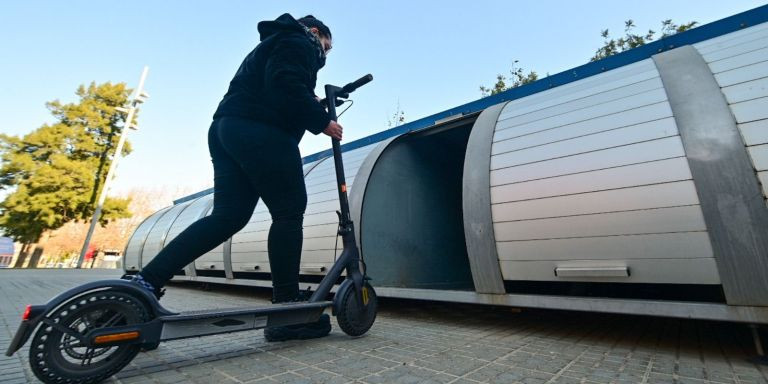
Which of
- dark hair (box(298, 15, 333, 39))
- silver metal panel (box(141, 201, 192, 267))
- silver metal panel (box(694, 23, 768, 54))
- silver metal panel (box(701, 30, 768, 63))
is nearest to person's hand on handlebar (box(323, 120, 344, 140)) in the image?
dark hair (box(298, 15, 333, 39))

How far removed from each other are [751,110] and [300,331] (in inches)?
124

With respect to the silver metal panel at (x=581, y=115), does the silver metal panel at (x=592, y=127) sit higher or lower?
lower

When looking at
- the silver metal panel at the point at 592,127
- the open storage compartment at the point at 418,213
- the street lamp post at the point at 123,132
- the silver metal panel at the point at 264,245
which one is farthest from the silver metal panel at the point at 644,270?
the street lamp post at the point at 123,132

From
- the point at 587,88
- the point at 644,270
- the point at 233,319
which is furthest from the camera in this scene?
the point at 587,88

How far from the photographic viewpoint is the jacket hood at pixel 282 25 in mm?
2127

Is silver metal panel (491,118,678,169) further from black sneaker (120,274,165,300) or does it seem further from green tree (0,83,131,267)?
green tree (0,83,131,267)

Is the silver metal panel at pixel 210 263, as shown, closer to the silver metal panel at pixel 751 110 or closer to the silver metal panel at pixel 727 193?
the silver metal panel at pixel 727 193

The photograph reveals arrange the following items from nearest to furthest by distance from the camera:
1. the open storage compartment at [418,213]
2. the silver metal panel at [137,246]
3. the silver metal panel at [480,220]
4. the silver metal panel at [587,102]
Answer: the silver metal panel at [587,102] < the silver metal panel at [480,220] < the open storage compartment at [418,213] < the silver metal panel at [137,246]

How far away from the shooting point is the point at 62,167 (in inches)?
739

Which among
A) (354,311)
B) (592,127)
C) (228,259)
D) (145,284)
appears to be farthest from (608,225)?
(228,259)

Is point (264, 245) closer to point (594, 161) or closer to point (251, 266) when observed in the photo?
point (251, 266)

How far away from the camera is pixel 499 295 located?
2775 mm

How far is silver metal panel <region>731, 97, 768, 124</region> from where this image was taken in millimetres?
2059

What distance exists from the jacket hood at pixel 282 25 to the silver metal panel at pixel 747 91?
2785 millimetres
